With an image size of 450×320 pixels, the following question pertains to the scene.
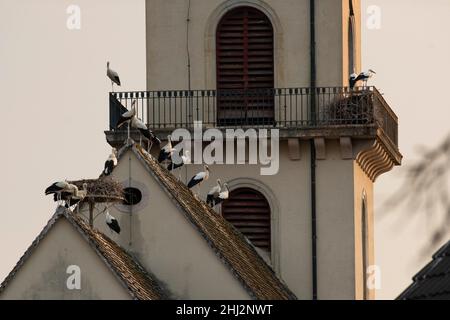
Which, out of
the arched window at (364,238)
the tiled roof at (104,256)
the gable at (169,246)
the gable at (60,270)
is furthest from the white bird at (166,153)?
the gable at (60,270)

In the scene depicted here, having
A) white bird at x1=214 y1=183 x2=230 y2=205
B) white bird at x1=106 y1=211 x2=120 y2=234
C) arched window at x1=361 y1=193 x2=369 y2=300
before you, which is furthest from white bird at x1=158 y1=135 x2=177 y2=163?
arched window at x1=361 y1=193 x2=369 y2=300

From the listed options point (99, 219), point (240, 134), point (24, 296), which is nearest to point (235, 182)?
point (240, 134)

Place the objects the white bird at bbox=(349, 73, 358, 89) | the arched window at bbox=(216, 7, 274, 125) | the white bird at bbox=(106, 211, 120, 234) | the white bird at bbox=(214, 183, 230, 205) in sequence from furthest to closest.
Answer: the arched window at bbox=(216, 7, 274, 125), the white bird at bbox=(349, 73, 358, 89), the white bird at bbox=(214, 183, 230, 205), the white bird at bbox=(106, 211, 120, 234)

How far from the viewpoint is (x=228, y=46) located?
7381cm

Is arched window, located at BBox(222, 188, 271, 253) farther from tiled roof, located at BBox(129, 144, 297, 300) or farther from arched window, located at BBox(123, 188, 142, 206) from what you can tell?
arched window, located at BBox(123, 188, 142, 206)

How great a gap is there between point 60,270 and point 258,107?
45.9ft

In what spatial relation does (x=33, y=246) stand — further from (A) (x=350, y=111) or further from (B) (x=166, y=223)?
(A) (x=350, y=111)

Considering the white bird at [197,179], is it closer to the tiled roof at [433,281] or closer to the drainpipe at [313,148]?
the drainpipe at [313,148]

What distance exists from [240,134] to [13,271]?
13.5 meters

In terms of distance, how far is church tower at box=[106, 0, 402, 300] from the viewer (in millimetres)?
72812

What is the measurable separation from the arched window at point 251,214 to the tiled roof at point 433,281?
22.9 meters

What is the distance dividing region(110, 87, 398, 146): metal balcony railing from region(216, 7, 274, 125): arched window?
0.02m
